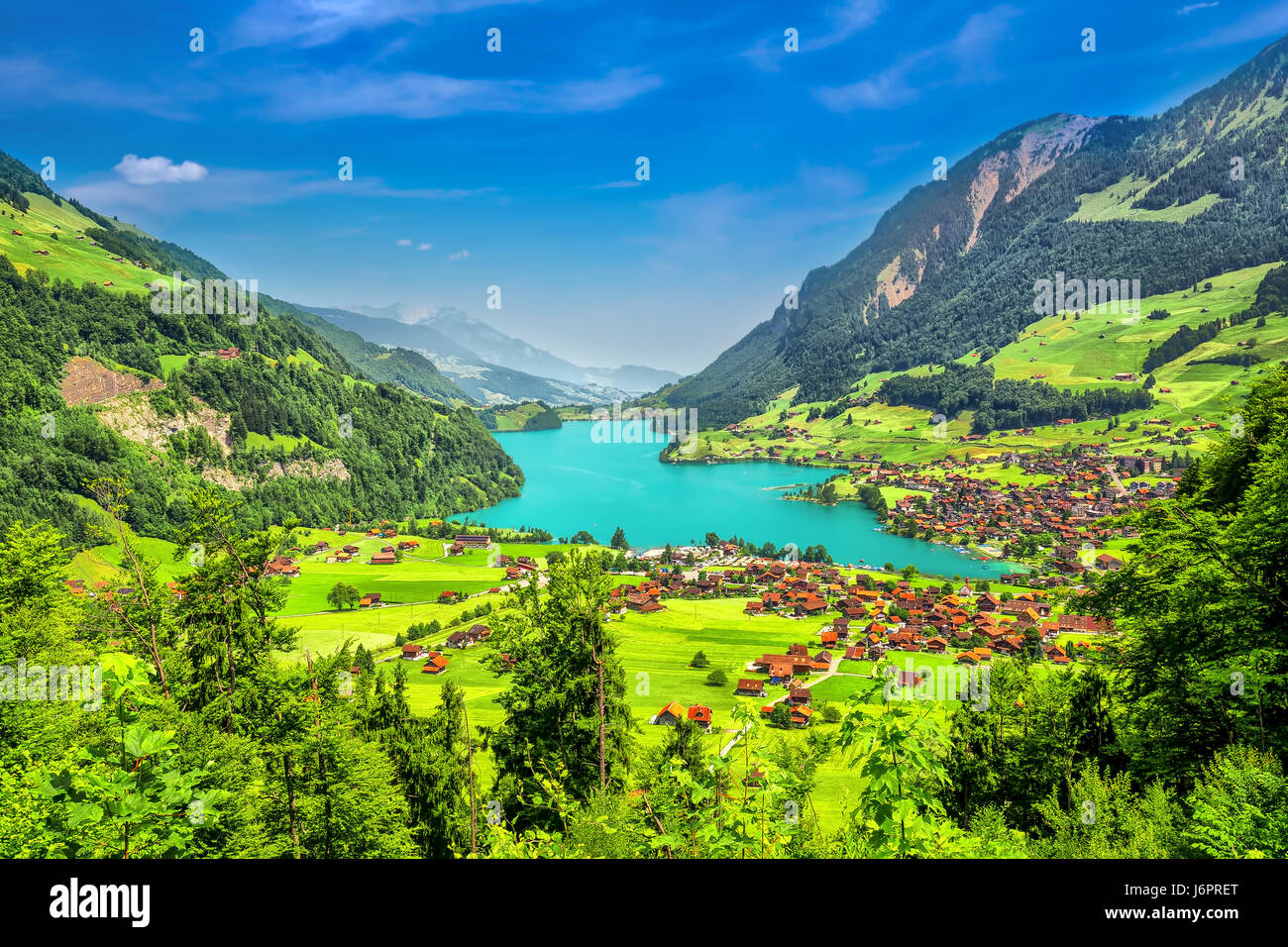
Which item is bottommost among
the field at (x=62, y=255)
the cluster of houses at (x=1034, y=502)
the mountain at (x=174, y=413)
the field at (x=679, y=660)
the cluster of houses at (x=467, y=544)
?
the field at (x=679, y=660)

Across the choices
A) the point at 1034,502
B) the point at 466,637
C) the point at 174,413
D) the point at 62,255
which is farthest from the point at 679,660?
the point at 62,255

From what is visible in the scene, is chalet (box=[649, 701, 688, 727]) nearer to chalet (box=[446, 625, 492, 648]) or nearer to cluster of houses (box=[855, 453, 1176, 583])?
chalet (box=[446, 625, 492, 648])

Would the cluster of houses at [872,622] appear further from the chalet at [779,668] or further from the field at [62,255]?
the field at [62,255]

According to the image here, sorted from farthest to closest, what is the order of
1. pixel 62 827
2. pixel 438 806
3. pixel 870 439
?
pixel 870 439
pixel 438 806
pixel 62 827

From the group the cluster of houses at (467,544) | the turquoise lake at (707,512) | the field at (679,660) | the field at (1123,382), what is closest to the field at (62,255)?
the turquoise lake at (707,512)

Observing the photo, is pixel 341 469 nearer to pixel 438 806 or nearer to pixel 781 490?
pixel 781 490

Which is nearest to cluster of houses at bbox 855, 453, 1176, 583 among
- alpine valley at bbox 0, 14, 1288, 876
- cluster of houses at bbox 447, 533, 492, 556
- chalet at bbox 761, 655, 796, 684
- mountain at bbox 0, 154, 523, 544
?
alpine valley at bbox 0, 14, 1288, 876

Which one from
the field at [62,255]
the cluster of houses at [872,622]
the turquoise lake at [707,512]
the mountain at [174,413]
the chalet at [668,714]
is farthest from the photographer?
the field at [62,255]
